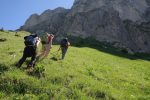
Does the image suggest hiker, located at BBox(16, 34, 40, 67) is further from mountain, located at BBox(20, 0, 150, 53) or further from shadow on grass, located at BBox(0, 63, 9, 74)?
mountain, located at BBox(20, 0, 150, 53)

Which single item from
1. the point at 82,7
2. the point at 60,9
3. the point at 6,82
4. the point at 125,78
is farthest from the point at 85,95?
the point at 60,9

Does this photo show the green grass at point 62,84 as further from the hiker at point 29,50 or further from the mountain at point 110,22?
the mountain at point 110,22

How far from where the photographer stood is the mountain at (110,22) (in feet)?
351

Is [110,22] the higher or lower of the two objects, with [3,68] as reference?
higher

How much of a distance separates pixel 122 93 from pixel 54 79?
4666 millimetres

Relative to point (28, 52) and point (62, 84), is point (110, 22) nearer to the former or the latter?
point (28, 52)

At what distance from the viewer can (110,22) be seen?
11669 cm

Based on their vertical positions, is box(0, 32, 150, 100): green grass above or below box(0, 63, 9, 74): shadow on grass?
below

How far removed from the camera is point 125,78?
29.5 m

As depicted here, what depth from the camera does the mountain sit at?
107 metres

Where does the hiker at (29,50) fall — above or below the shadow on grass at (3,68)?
above

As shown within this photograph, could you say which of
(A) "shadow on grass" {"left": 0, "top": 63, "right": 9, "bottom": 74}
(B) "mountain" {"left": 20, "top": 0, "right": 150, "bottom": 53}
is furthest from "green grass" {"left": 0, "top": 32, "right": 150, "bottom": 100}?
(B) "mountain" {"left": 20, "top": 0, "right": 150, "bottom": 53}

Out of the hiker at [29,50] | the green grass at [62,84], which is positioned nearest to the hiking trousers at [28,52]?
the hiker at [29,50]

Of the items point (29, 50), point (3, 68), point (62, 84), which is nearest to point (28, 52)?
point (29, 50)
